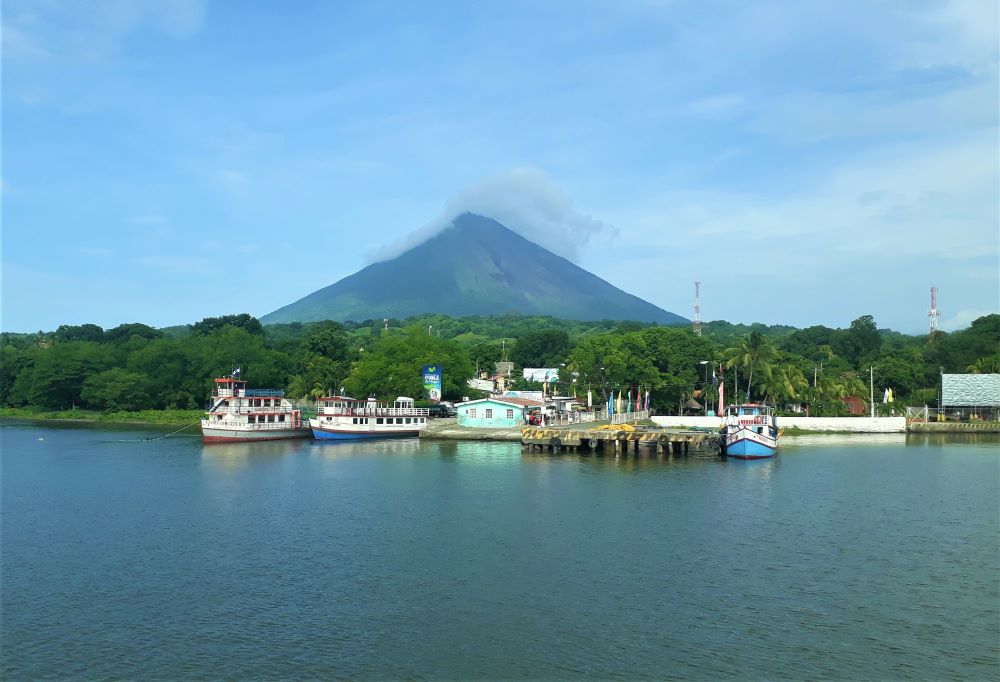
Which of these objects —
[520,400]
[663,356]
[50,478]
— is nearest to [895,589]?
[50,478]

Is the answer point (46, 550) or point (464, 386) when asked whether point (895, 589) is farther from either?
point (464, 386)

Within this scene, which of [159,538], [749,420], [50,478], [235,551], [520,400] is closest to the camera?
[235,551]

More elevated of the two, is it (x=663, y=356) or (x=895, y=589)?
(x=663, y=356)

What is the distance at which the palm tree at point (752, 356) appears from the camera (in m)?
71.4

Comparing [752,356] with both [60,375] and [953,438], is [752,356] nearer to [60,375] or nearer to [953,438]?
[953,438]

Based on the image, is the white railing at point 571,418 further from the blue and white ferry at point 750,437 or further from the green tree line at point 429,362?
the blue and white ferry at point 750,437

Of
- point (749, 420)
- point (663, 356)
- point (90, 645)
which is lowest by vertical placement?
point (90, 645)

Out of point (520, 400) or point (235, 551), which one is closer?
point (235, 551)

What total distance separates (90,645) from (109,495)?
19585 millimetres

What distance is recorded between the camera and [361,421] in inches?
2436

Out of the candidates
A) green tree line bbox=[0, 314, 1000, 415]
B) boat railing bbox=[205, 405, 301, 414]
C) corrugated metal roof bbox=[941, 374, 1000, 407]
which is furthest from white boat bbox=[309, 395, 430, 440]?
corrugated metal roof bbox=[941, 374, 1000, 407]

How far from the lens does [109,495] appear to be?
36188 millimetres

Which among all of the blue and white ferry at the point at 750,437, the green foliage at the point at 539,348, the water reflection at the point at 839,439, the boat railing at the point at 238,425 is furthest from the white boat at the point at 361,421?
the green foliage at the point at 539,348

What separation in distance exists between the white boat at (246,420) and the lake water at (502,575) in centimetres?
1652
